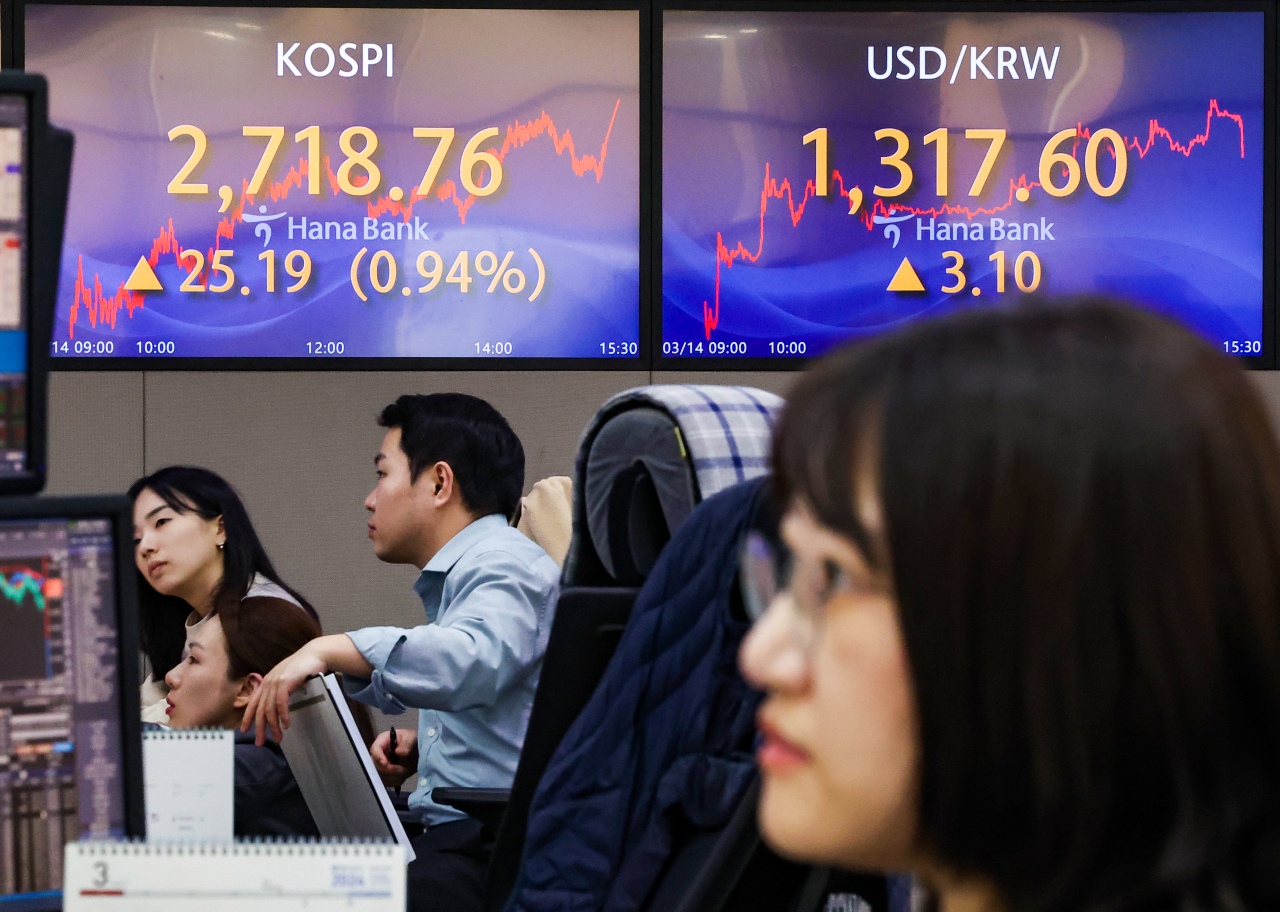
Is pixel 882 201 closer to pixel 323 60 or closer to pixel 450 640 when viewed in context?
pixel 323 60

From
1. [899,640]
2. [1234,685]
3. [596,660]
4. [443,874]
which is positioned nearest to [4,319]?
[596,660]

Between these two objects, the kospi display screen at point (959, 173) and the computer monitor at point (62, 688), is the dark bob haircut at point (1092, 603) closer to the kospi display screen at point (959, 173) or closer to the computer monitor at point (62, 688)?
the computer monitor at point (62, 688)

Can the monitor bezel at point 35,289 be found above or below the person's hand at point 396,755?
above

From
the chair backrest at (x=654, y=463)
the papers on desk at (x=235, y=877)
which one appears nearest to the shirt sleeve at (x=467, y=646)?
the chair backrest at (x=654, y=463)

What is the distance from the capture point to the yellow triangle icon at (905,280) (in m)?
3.26

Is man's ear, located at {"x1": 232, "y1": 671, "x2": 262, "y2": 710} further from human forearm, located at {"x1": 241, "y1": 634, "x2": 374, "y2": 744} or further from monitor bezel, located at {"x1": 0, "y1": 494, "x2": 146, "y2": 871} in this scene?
monitor bezel, located at {"x1": 0, "y1": 494, "x2": 146, "y2": 871}

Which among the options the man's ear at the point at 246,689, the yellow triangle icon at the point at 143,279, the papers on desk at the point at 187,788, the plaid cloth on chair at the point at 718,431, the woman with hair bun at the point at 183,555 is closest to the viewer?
the papers on desk at the point at 187,788

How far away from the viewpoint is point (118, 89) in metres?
3.19

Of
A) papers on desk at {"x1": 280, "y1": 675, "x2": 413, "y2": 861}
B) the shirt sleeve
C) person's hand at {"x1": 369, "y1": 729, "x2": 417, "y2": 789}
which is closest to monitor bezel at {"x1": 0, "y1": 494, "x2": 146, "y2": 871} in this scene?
papers on desk at {"x1": 280, "y1": 675, "x2": 413, "y2": 861}

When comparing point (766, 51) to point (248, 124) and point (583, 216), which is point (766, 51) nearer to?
point (583, 216)

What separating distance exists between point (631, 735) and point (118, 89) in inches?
101

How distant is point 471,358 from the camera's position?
325 centimetres

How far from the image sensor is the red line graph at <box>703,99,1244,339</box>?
325 centimetres

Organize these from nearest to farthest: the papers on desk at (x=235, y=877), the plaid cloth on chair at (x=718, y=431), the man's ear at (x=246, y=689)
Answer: the papers on desk at (x=235, y=877), the plaid cloth on chair at (x=718, y=431), the man's ear at (x=246, y=689)
